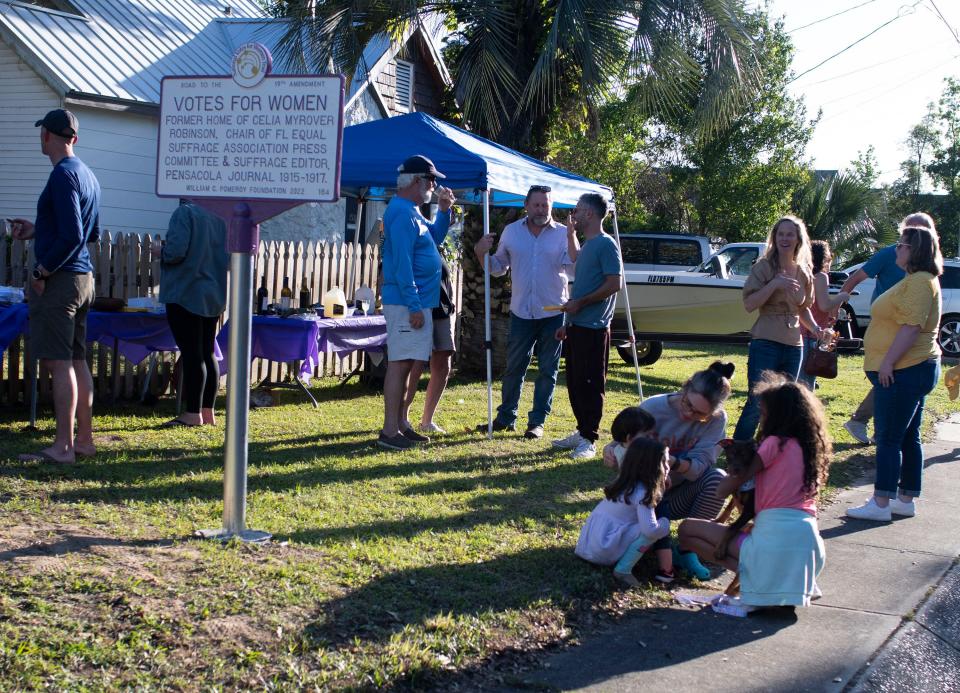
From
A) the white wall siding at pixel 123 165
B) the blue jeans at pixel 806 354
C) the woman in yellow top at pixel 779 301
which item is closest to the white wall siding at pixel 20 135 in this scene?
the white wall siding at pixel 123 165

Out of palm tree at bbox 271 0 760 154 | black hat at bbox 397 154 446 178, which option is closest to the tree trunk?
palm tree at bbox 271 0 760 154

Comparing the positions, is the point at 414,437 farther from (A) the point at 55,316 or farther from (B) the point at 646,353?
(B) the point at 646,353

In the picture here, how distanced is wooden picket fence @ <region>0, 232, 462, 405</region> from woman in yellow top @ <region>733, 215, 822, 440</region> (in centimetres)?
498

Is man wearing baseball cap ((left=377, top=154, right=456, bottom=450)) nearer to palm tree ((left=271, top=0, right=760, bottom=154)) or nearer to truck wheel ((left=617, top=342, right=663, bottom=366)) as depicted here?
palm tree ((left=271, top=0, right=760, bottom=154))

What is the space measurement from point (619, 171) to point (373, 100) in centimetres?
1366

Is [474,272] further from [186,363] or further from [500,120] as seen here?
[186,363]

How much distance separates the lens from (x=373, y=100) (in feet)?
63.8

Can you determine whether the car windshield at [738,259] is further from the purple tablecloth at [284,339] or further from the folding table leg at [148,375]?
the folding table leg at [148,375]

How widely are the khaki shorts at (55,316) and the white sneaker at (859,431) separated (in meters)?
6.74

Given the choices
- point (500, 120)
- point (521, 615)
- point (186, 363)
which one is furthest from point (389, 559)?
point (500, 120)

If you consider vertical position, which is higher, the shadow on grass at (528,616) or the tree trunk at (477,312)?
the tree trunk at (477,312)

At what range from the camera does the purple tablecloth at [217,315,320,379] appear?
848 cm

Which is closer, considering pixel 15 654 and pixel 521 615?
pixel 15 654

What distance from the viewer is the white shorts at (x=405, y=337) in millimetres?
7270
